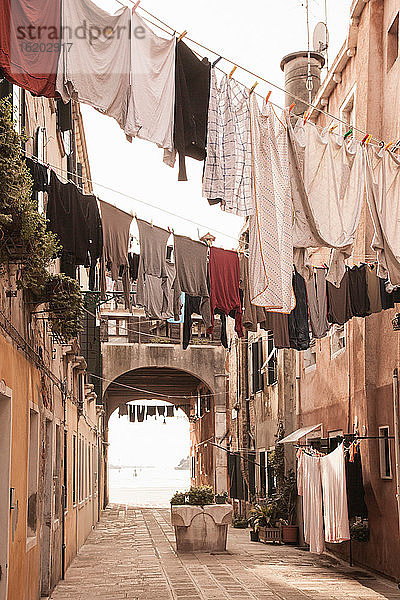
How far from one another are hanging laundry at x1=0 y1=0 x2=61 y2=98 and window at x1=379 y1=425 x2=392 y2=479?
9.46m

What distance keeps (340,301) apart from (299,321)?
2.43 feet

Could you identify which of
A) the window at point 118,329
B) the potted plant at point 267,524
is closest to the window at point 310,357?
the potted plant at point 267,524

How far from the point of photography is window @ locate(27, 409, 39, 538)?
31.5 feet

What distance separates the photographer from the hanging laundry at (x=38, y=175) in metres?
8.46

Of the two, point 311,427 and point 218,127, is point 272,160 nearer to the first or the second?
point 218,127

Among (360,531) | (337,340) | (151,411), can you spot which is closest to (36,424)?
(360,531)

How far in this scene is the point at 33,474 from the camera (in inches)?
388

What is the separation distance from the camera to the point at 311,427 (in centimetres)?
1839

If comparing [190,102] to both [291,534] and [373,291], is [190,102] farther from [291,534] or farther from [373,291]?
[291,534]

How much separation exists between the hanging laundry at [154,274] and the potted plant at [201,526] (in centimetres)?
691

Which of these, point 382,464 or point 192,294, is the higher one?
point 192,294

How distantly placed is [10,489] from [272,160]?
12.7ft

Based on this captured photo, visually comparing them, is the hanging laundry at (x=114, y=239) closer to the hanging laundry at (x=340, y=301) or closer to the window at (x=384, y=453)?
the hanging laundry at (x=340, y=301)

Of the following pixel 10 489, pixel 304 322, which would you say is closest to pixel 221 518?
pixel 304 322
